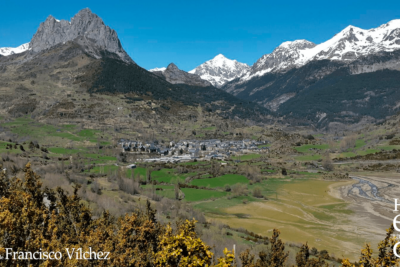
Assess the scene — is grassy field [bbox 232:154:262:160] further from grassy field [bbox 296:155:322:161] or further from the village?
grassy field [bbox 296:155:322:161]

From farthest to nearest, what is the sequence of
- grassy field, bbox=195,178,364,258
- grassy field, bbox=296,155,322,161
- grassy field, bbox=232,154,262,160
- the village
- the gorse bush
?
grassy field, bbox=232,154,262,160, grassy field, bbox=296,155,322,161, the village, grassy field, bbox=195,178,364,258, the gorse bush

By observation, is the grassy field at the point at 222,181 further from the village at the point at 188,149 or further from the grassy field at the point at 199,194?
the village at the point at 188,149

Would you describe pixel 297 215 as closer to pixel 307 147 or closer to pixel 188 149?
pixel 188 149

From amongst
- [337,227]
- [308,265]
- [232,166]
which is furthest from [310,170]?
[308,265]

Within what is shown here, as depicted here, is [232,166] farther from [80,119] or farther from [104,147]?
[80,119]

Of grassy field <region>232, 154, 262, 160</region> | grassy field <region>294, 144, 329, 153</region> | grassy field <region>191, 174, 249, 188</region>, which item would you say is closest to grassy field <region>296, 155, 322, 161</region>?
grassy field <region>294, 144, 329, 153</region>

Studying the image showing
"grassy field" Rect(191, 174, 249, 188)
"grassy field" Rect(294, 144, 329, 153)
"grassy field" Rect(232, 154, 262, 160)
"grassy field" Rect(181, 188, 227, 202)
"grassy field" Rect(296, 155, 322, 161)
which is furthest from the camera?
"grassy field" Rect(294, 144, 329, 153)
